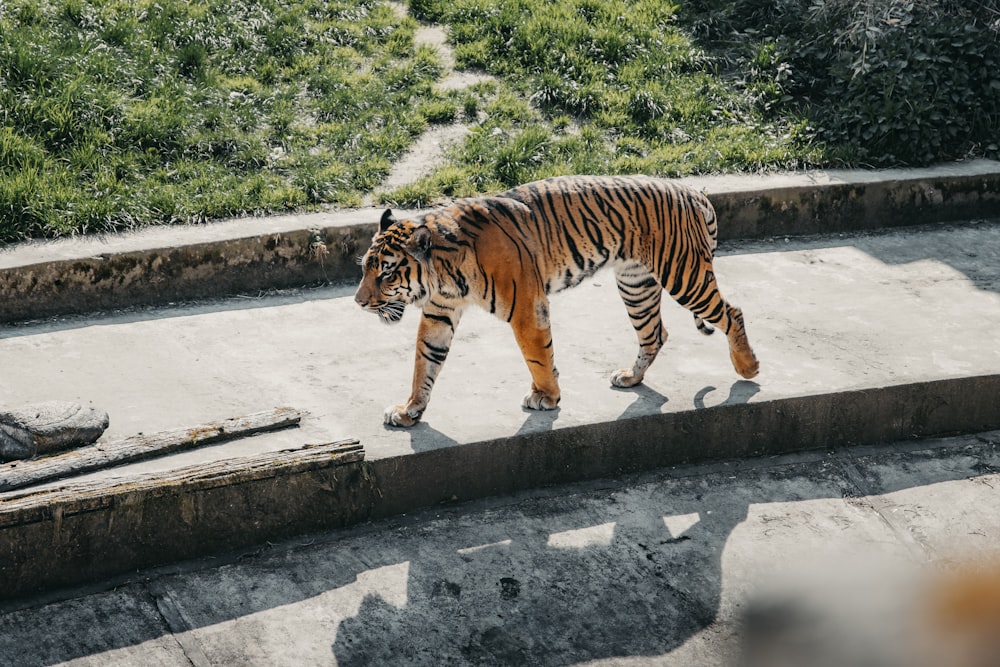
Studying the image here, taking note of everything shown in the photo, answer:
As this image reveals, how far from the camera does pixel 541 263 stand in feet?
16.9

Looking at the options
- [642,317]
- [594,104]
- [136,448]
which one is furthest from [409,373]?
[594,104]

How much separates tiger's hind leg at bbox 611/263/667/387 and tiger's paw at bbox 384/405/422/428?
3.57 ft

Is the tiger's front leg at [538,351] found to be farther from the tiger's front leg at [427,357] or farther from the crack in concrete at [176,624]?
the crack in concrete at [176,624]

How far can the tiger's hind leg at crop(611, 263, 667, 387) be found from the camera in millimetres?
5543

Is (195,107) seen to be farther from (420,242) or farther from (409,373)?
(420,242)

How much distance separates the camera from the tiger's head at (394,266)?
191 inches

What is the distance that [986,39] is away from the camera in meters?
8.88

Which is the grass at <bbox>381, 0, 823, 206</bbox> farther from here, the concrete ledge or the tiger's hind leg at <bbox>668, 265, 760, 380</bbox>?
the concrete ledge

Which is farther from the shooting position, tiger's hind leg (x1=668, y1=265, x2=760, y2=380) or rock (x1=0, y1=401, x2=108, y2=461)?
tiger's hind leg (x1=668, y1=265, x2=760, y2=380)

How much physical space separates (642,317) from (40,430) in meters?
2.78

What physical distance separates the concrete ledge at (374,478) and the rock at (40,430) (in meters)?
0.39

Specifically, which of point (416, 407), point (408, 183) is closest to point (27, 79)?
point (408, 183)

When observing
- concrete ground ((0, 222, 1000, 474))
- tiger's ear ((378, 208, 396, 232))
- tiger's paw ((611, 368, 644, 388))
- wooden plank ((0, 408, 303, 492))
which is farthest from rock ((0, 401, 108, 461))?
tiger's paw ((611, 368, 644, 388))

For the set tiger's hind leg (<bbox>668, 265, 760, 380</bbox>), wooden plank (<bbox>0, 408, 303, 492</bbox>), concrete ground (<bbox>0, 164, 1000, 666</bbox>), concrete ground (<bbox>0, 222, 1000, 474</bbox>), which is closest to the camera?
concrete ground (<bbox>0, 164, 1000, 666</bbox>)
